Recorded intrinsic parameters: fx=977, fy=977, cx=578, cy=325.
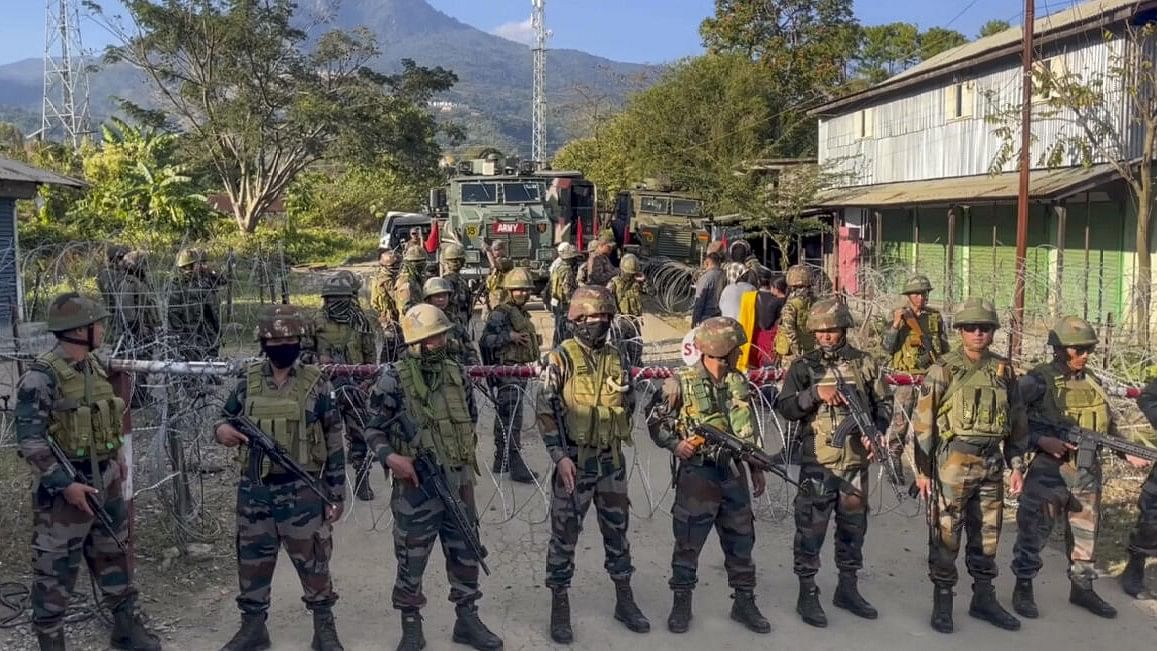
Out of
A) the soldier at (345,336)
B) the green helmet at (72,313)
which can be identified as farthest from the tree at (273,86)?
the green helmet at (72,313)

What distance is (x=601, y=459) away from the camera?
15.6 ft

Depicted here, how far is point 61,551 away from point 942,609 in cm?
419

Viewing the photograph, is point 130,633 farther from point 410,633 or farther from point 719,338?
point 719,338

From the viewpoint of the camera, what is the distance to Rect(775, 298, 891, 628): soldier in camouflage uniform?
4.85 meters

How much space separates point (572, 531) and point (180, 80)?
29.4 m

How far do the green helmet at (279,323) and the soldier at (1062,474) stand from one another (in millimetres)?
3605

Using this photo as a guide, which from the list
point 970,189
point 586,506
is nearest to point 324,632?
point 586,506

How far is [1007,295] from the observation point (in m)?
10.2

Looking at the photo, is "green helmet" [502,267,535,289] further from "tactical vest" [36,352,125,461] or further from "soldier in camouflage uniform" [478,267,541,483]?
"tactical vest" [36,352,125,461]

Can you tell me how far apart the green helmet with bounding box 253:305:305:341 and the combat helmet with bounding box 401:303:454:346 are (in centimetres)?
48

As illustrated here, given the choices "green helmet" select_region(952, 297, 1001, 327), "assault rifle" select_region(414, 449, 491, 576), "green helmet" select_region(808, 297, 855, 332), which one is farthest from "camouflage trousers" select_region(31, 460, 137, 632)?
"green helmet" select_region(952, 297, 1001, 327)

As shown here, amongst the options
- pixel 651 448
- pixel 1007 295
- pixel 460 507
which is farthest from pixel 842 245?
pixel 460 507

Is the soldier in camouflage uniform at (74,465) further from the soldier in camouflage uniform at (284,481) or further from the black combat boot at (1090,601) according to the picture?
the black combat boot at (1090,601)

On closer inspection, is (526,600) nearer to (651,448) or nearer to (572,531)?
(572,531)
